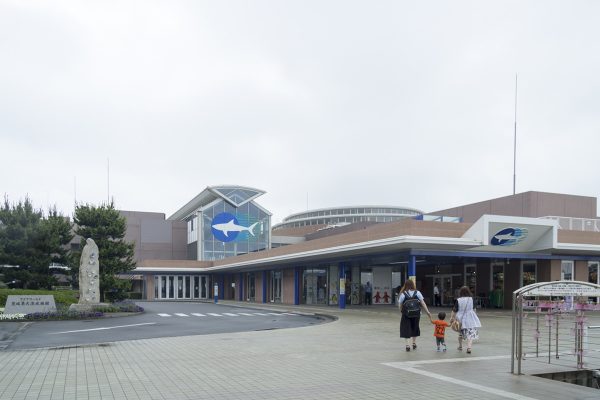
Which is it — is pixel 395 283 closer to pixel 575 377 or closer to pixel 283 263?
pixel 283 263

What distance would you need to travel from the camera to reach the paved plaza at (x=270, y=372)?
778 centimetres

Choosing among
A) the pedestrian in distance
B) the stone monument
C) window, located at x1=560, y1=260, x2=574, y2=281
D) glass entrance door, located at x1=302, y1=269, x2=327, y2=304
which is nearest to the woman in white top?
the stone monument

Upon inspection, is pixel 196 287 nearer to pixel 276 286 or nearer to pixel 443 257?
pixel 276 286

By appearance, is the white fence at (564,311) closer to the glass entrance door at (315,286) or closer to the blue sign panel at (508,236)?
the blue sign panel at (508,236)

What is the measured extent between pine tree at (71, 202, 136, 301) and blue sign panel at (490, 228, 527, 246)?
20.0 metres

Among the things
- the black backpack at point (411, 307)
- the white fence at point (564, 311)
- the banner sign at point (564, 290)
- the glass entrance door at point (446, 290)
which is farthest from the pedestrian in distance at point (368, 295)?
the banner sign at point (564, 290)

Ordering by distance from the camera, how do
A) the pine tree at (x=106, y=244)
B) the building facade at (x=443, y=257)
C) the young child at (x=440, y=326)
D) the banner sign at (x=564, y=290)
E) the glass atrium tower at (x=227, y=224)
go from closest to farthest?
the banner sign at (x=564, y=290), the young child at (x=440, y=326), the building facade at (x=443, y=257), the pine tree at (x=106, y=244), the glass atrium tower at (x=227, y=224)

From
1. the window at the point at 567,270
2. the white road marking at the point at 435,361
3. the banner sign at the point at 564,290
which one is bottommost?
the white road marking at the point at 435,361

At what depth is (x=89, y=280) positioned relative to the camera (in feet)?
87.8

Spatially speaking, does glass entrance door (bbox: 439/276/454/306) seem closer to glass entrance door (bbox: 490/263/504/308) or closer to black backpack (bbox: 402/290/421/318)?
glass entrance door (bbox: 490/263/504/308)

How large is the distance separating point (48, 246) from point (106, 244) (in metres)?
3.24

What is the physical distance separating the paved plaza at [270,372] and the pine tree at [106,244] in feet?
57.7

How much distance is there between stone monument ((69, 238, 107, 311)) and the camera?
26516mm

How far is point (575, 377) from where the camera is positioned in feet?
31.6
